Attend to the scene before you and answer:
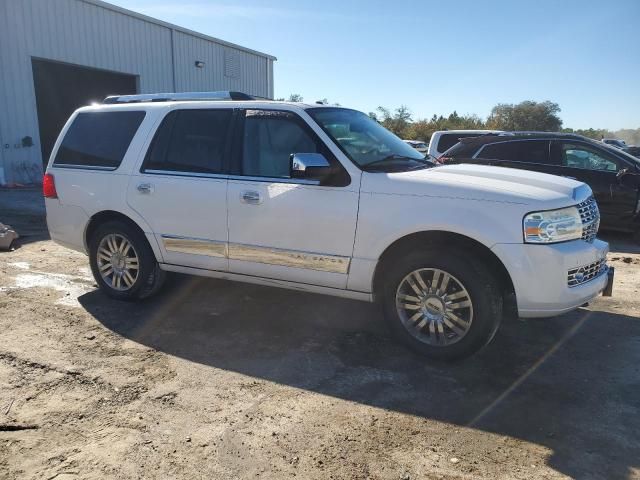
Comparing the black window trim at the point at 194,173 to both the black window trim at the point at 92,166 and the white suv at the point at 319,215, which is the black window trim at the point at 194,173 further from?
the black window trim at the point at 92,166

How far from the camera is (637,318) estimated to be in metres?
4.91

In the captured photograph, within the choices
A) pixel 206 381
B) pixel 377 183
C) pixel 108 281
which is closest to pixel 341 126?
pixel 377 183

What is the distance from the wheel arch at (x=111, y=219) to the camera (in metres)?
4.99

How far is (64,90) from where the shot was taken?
808 inches

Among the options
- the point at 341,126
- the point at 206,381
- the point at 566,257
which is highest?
the point at 341,126

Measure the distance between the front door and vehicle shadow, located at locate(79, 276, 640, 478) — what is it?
589mm

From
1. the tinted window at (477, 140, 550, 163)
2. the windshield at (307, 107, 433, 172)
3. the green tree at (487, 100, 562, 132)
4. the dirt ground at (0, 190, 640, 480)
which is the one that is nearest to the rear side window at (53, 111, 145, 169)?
the dirt ground at (0, 190, 640, 480)

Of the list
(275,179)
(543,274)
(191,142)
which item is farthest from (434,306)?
(191,142)

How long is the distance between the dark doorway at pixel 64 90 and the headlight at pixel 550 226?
59.1 feet

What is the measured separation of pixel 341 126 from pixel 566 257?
2.11 metres

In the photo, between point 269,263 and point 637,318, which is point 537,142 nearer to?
point 637,318

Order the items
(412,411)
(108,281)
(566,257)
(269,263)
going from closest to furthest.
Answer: (412,411) → (566,257) → (269,263) → (108,281)

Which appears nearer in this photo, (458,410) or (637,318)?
(458,410)

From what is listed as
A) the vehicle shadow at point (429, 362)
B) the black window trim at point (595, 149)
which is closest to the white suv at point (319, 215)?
the vehicle shadow at point (429, 362)
